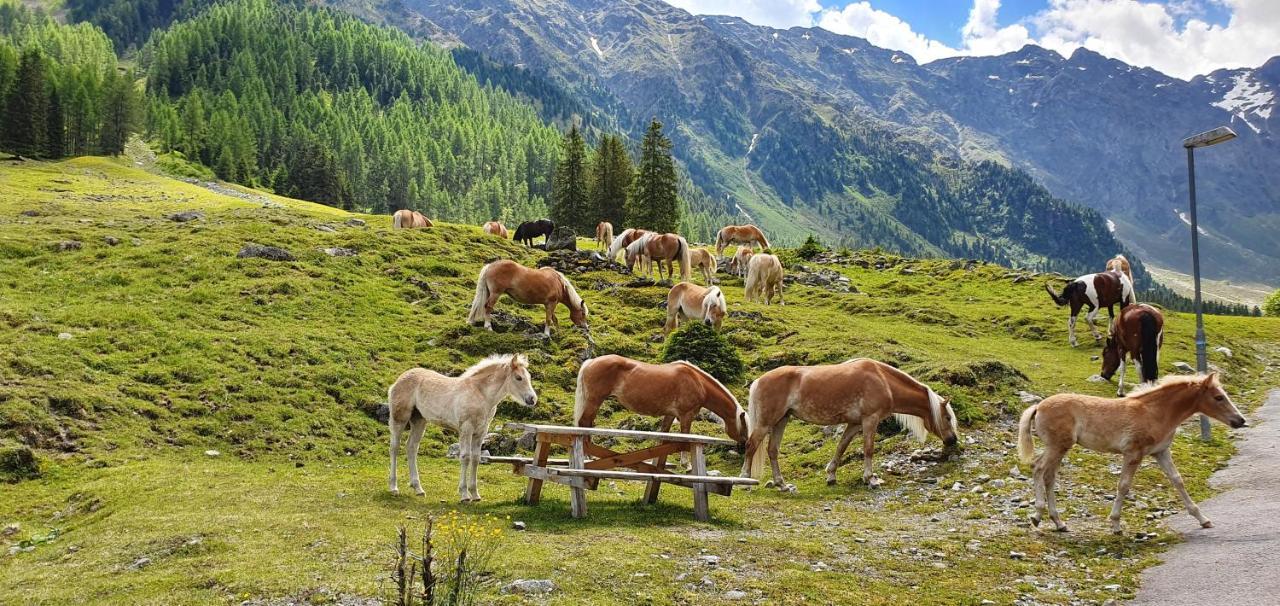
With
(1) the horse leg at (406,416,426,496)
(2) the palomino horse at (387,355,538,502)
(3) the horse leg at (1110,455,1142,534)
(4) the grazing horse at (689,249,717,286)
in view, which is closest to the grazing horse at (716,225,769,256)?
(4) the grazing horse at (689,249,717,286)

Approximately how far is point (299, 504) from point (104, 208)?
139 ft

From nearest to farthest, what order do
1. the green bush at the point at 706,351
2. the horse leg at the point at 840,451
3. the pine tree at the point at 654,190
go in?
1. the horse leg at the point at 840,451
2. the green bush at the point at 706,351
3. the pine tree at the point at 654,190

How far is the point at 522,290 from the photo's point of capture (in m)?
28.2

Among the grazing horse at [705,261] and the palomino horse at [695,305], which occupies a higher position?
the grazing horse at [705,261]

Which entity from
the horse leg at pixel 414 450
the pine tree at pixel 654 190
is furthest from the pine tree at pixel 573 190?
the horse leg at pixel 414 450

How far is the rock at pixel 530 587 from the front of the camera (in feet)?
29.9

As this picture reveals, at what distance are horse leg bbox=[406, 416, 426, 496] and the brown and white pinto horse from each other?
3.21m

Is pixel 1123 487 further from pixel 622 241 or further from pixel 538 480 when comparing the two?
pixel 622 241

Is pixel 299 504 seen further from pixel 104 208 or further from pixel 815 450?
pixel 104 208

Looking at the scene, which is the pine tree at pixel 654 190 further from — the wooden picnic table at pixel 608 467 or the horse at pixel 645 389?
the wooden picnic table at pixel 608 467

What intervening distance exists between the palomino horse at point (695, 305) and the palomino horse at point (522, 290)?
3.57 meters

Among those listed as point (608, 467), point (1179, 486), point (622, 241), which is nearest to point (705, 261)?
point (622, 241)

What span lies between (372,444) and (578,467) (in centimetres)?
827

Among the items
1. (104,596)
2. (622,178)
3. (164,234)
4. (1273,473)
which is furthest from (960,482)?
(622,178)
